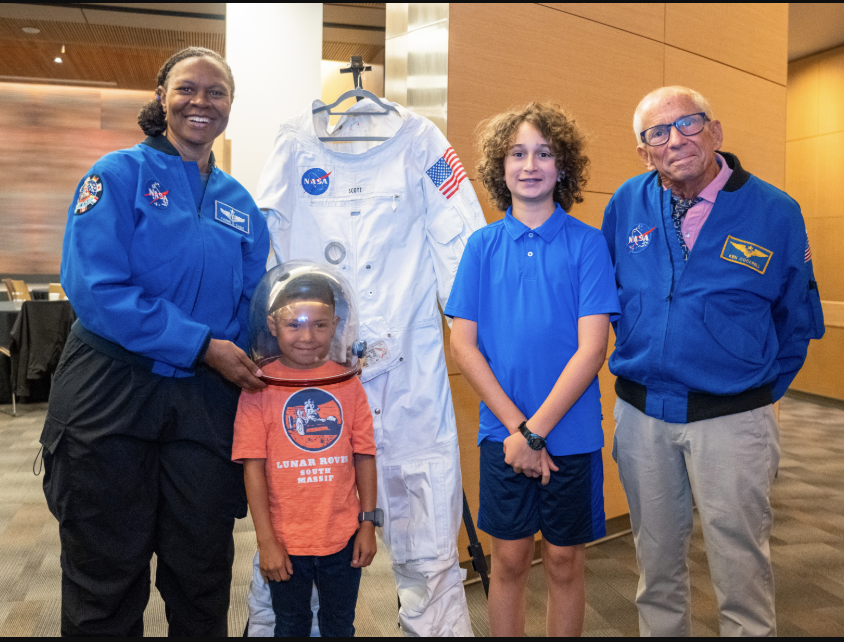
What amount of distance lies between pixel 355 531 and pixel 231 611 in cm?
122

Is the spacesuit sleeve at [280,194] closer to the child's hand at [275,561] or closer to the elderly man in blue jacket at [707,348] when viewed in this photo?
the child's hand at [275,561]

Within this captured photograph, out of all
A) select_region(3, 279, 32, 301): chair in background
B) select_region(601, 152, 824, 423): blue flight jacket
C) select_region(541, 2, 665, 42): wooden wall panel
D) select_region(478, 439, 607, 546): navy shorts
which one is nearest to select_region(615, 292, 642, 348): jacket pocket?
select_region(601, 152, 824, 423): blue flight jacket

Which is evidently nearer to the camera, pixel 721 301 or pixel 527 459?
pixel 527 459

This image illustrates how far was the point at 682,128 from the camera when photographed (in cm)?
164

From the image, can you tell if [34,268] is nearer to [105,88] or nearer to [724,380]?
[105,88]

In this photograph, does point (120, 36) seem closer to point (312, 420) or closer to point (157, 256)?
point (157, 256)

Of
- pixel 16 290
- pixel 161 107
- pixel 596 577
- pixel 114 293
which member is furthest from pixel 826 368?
pixel 16 290

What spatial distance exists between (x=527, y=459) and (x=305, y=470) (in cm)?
50

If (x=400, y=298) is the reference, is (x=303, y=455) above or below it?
below

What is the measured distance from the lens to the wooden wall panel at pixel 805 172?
778 cm

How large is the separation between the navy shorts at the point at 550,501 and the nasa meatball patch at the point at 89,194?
1044 mm

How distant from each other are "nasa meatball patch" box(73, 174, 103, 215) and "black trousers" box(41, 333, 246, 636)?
304 millimetres

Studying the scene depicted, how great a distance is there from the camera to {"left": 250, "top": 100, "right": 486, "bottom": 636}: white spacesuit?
1.80 meters

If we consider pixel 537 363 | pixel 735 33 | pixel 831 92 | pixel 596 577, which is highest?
pixel 831 92
